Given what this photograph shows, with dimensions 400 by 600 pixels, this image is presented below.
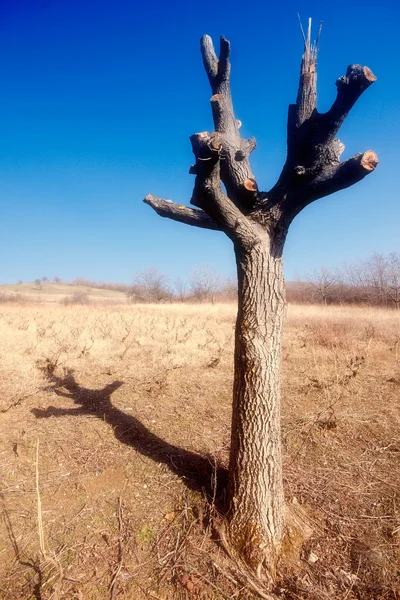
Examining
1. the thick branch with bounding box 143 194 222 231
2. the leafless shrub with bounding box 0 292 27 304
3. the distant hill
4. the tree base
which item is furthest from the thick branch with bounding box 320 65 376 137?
the distant hill

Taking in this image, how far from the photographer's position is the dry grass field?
221 centimetres

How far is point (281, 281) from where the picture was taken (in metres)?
A: 2.53

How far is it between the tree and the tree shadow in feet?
1.02

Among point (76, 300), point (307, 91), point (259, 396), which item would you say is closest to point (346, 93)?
point (307, 91)

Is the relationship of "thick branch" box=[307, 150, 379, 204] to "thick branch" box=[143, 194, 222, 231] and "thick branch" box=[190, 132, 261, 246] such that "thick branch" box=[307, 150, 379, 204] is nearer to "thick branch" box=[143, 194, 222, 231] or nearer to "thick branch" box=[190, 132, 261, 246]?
"thick branch" box=[190, 132, 261, 246]

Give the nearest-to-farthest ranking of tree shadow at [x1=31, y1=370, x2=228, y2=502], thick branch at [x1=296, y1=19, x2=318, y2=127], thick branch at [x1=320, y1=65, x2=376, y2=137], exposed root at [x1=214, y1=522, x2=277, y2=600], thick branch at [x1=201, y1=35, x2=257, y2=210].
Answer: thick branch at [x1=320, y1=65, x2=376, y2=137] < exposed root at [x1=214, y1=522, x2=277, y2=600] < thick branch at [x1=296, y1=19, x2=318, y2=127] < thick branch at [x1=201, y1=35, x2=257, y2=210] < tree shadow at [x1=31, y1=370, x2=228, y2=502]

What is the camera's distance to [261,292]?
8.07 feet

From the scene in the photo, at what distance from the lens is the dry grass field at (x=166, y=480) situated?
2.21 metres

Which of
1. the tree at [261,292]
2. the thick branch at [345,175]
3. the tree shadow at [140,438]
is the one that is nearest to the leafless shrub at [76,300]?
the tree shadow at [140,438]

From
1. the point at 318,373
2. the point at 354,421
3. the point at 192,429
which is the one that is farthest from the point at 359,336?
the point at 192,429

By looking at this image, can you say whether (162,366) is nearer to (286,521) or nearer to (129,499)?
(129,499)

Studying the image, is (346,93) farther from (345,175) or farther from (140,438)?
(140,438)

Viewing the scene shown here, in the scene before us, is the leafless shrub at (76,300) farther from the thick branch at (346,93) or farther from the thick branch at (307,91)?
the thick branch at (346,93)

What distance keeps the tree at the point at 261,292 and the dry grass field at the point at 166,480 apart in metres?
0.25
